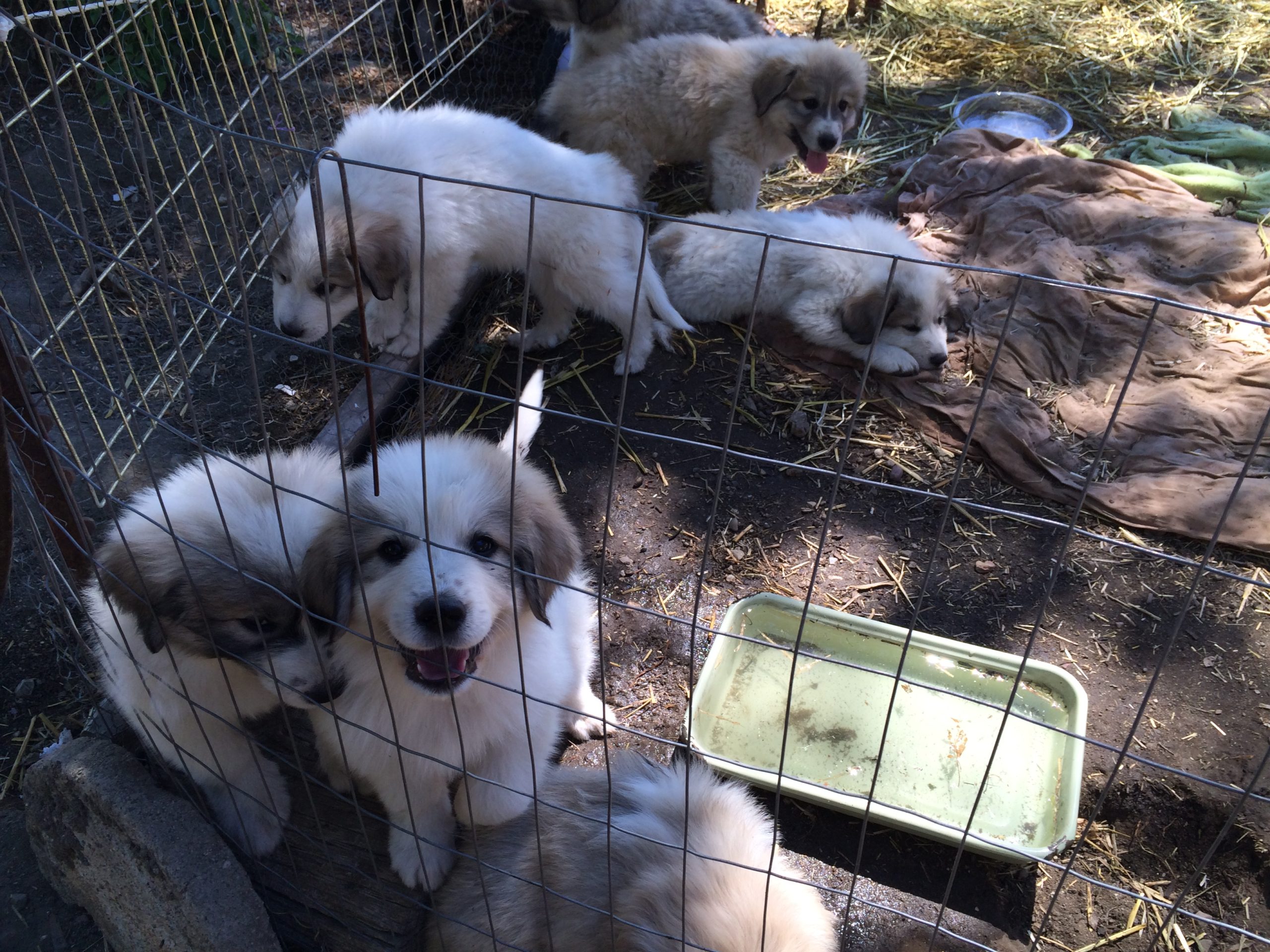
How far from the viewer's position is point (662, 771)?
2.26 metres

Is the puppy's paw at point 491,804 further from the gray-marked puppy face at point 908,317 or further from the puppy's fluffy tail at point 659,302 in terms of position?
the gray-marked puppy face at point 908,317

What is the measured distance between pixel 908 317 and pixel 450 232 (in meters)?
1.88

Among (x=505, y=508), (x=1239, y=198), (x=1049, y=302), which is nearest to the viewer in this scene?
(x=505, y=508)

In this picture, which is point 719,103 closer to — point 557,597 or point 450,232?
point 450,232

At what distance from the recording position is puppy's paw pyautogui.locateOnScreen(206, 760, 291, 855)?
2.45 m

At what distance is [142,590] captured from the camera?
2.04 m

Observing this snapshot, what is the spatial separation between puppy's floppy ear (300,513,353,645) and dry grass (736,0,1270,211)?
3.64 m

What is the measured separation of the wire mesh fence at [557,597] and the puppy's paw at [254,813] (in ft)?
0.04

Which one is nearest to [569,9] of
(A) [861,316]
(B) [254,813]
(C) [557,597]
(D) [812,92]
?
(D) [812,92]

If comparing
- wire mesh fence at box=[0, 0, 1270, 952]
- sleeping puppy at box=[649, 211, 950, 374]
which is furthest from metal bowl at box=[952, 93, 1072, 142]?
sleeping puppy at box=[649, 211, 950, 374]

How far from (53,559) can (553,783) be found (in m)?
1.65

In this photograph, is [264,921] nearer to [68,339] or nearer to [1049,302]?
[68,339]

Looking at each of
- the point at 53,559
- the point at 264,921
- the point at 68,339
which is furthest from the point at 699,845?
the point at 68,339

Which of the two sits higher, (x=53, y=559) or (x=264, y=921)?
(x=53, y=559)
